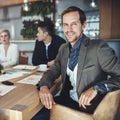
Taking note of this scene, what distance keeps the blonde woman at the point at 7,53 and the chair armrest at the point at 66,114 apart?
1493 mm

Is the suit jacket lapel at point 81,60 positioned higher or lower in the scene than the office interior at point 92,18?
lower

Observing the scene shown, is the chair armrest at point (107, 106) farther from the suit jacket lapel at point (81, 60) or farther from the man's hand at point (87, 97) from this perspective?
the suit jacket lapel at point (81, 60)

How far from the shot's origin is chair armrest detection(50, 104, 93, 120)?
1.12 meters

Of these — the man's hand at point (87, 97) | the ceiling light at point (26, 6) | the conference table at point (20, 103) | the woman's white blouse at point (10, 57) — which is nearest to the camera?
the conference table at point (20, 103)

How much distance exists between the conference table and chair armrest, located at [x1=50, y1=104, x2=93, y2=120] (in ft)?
0.39

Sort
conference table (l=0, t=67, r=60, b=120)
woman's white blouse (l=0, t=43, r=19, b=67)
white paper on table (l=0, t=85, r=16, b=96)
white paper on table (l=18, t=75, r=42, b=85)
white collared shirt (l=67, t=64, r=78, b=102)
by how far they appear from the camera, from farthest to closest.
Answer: woman's white blouse (l=0, t=43, r=19, b=67), white paper on table (l=18, t=75, r=42, b=85), white collared shirt (l=67, t=64, r=78, b=102), white paper on table (l=0, t=85, r=16, b=96), conference table (l=0, t=67, r=60, b=120)

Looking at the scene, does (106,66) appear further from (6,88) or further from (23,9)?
(23,9)

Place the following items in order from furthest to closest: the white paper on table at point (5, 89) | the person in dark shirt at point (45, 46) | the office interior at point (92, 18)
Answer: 1. the office interior at point (92, 18)
2. the person in dark shirt at point (45, 46)
3. the white paper on table at point (5, 89)

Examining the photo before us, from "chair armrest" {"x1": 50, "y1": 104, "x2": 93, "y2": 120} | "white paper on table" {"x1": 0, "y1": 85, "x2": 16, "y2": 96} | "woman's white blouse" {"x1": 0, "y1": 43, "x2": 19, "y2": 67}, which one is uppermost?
"woman's white blouse" {"x1": 0, "y1": 43, "x2": 19, "y2": 67}

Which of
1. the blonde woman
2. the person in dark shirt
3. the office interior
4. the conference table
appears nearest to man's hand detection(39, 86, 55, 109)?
the conference table

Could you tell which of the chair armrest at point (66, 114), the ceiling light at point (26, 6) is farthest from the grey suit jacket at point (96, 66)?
the ceiling light at point (26, 6)

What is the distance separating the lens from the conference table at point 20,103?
1.02 metres

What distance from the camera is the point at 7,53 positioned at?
9.02ft

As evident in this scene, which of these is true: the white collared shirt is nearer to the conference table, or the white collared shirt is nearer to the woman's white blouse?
the conference table
